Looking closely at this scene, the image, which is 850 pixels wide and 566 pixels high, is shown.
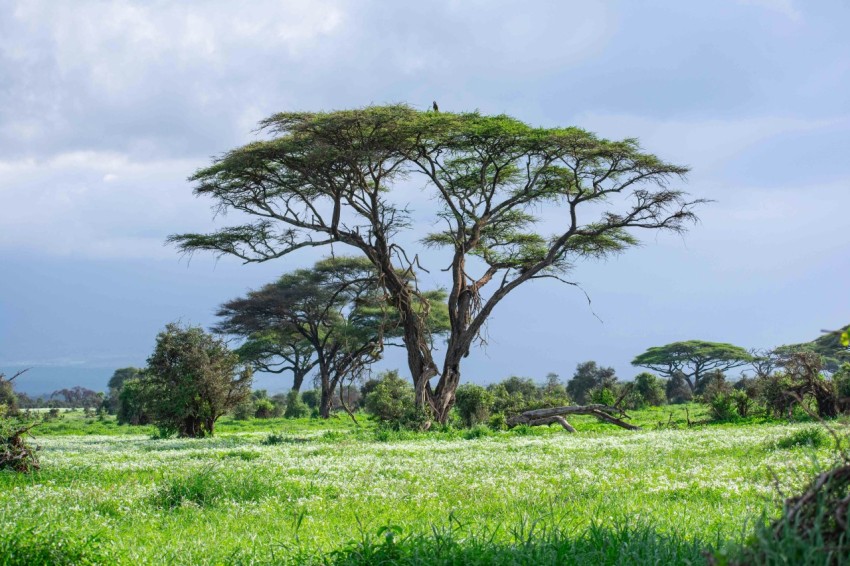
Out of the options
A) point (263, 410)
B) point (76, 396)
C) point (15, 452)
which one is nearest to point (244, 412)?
point (263, 410)

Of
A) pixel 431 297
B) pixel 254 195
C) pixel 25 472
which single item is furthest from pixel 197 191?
pixel 431 297

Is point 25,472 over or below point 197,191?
below

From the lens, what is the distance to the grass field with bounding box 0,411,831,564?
6211 millimetres

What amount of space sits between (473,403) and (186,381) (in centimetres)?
1048

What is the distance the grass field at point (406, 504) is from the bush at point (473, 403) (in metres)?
11.8

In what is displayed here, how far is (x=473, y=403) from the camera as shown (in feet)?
98.0

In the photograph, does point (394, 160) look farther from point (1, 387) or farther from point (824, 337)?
point (824, 337)

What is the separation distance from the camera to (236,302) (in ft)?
167

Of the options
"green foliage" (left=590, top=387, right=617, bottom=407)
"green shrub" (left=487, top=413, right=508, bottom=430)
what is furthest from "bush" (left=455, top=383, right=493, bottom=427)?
"green foliage" (left=590, top=387, right=617, bottom=407)

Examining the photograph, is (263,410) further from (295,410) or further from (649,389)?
(649,389)

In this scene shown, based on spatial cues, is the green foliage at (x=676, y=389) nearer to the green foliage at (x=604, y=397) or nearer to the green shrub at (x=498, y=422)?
the green foliage at (x=604, y=397)

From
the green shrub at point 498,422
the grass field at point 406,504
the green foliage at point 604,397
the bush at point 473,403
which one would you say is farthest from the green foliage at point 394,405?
the grass field at point 406,504

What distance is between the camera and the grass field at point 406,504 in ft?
20.4

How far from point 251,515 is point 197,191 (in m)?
22.9
